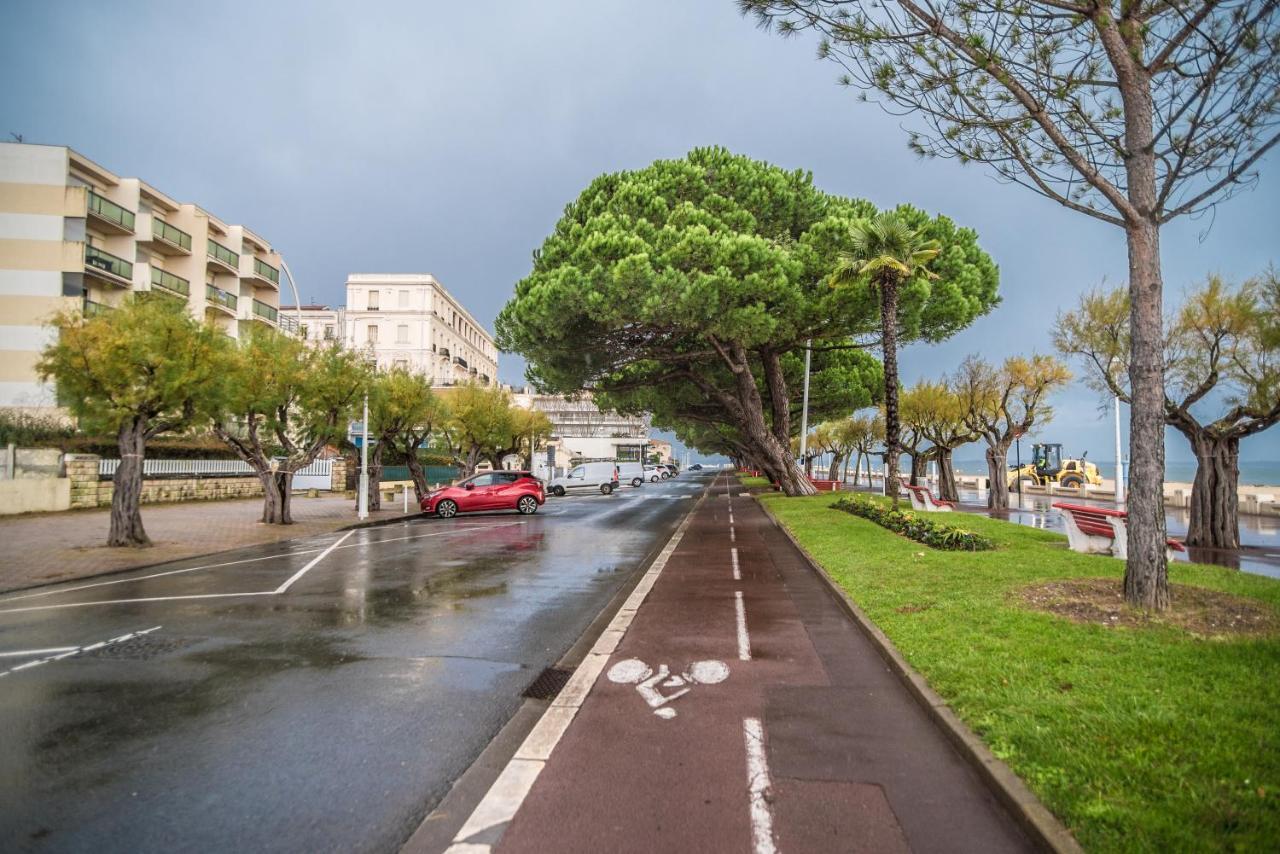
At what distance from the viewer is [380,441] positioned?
1048 inches

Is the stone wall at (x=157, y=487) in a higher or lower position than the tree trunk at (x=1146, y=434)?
lower

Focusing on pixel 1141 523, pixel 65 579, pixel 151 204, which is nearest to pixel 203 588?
pixel 65 579


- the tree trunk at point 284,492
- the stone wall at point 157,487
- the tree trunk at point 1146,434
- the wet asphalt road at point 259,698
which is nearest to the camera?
the wet asphalt road at point 259,698

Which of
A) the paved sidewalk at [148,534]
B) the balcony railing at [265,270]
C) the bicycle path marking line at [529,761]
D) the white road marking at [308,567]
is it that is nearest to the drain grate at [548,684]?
the bicycle path marking line at [529,761]

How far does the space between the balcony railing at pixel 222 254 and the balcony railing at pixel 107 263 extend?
6.54 m

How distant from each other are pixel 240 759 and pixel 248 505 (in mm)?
28705

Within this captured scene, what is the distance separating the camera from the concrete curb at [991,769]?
10.4ft

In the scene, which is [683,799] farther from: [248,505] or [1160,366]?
[248,505]

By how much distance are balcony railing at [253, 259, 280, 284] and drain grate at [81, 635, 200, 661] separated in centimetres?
4714

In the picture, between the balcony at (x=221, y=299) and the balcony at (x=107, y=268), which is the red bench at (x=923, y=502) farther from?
the balcony at (x=221, y=299)

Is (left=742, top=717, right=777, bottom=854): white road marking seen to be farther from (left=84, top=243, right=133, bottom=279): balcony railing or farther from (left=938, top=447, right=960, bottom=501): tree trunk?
(left=84, top=243, right=133, bottom=279): balcony railing

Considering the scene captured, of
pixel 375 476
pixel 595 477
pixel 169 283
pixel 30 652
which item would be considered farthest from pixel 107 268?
pixel 30 652

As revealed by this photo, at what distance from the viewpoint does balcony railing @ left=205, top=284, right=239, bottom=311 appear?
43000 mm

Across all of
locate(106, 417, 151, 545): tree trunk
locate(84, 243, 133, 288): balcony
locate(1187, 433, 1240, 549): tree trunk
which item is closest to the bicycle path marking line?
locate(106, 417, 151, 545): tree trunk
